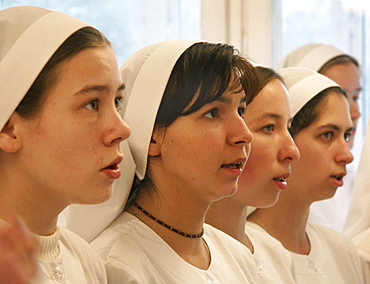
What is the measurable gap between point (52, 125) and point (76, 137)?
67 millimetres

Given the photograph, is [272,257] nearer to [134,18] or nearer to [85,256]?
[85,256]

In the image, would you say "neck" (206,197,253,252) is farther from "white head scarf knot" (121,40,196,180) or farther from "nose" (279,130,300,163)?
"white head scarf knot" (121,40,196,180)

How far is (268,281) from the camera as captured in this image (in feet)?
8.56

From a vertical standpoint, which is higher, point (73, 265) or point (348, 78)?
point (73, 265)

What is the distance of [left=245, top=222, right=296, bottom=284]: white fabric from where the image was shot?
2.69 m

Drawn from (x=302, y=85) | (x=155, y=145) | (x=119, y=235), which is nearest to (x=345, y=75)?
(x=302, y=85)

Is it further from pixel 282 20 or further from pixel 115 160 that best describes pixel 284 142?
pixel 282 20

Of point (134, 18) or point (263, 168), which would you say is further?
point (134, 18)

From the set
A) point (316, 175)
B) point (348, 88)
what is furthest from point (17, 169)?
point (348, 88)

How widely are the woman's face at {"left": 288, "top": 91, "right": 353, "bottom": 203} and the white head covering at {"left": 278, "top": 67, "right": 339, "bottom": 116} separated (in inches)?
3.5

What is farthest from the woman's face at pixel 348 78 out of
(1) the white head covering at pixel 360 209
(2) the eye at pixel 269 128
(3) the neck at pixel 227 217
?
(3) the neck at pixel 227 217

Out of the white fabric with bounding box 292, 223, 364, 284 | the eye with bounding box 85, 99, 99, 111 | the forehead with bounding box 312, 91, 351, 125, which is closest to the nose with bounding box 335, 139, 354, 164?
the forehead with bounding box 312, 91, 351, 125

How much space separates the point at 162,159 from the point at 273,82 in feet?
2.58

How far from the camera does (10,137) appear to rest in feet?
5.52
